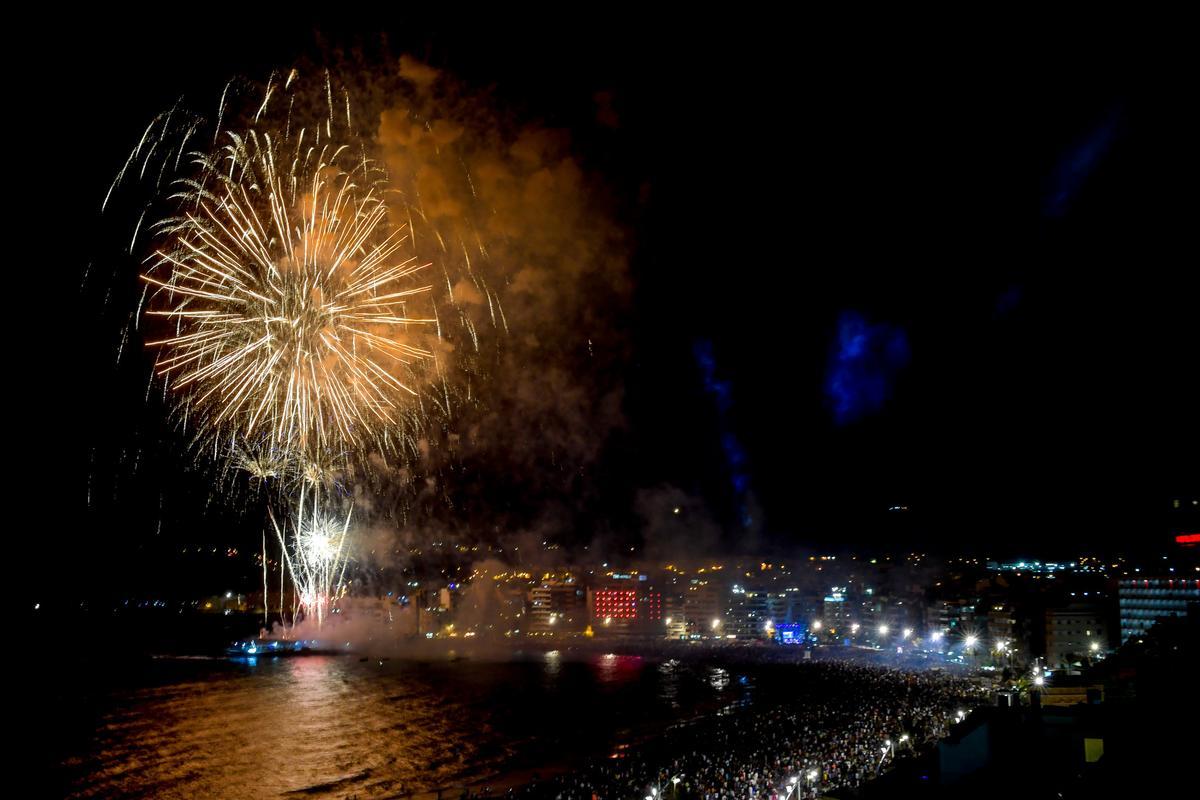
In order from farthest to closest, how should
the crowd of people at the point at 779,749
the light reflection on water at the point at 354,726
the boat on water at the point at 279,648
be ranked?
the boat on water at the point at 279,648, the light reflection on water at the point at 354,726, the crowd of people at the point at 779,749

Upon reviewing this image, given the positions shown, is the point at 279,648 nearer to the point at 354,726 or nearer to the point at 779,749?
the point at 354,726

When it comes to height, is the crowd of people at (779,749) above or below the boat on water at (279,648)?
above

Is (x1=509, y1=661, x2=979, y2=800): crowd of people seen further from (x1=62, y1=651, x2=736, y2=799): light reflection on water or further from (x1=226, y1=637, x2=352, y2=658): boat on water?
(x1=226, y1=637, x2=352, y2=658): boat on water

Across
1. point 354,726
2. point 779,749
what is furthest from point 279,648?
point 779,749

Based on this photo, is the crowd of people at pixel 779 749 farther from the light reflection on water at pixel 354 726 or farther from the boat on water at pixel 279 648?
the boat on water at pixel 279 648

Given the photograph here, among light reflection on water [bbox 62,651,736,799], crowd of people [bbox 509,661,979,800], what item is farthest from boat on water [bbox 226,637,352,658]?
crowd of people [bbox 509,661,979,800]

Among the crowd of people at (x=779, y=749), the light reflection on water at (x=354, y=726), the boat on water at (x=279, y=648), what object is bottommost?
the boat on water at (x=279, y=648)

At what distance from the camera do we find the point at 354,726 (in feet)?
117

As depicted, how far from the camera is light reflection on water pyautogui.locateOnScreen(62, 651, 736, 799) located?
2533 cm

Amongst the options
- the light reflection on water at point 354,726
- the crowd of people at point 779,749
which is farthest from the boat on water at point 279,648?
the crowd of people at point 779,749

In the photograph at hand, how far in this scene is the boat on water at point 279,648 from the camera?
79494 mm

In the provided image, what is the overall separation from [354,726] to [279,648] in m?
52.6

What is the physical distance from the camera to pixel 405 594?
116 meters

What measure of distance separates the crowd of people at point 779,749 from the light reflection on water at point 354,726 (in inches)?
160
